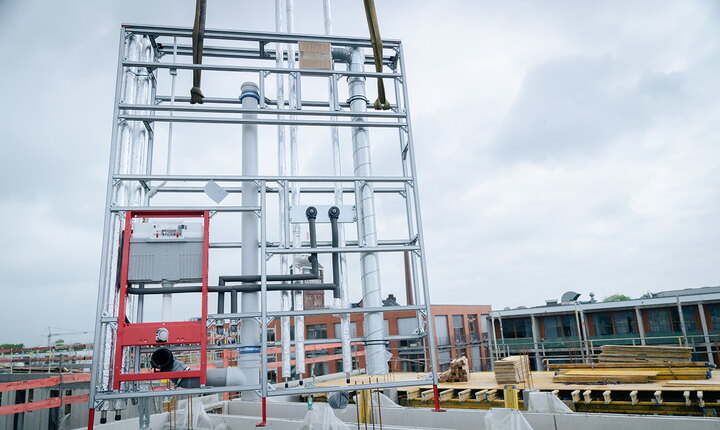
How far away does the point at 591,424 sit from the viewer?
293 inches

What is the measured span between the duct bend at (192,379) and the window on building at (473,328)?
35767 millimetres

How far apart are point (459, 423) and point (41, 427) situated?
1514 cm

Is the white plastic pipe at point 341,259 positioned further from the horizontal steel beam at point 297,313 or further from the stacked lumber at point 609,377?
the stacked lumber at point 609,377

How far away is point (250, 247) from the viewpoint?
6.69 metres

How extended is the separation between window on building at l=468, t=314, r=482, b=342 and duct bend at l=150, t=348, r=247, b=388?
117 feet

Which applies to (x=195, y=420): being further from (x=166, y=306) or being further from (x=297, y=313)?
(x=297, y=313)

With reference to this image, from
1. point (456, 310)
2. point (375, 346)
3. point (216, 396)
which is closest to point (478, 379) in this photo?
point (216, 396)

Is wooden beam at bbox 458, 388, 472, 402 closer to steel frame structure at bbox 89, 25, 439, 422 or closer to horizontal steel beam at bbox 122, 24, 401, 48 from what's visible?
steel frame structure at bbox 89, 25, 439, 422

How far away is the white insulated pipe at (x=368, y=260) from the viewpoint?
271 inches

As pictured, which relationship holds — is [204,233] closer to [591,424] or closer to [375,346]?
[375,346]

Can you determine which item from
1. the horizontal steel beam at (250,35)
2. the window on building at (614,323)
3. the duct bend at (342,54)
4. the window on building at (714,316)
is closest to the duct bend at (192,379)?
the horizontal steel beam at (250,35)

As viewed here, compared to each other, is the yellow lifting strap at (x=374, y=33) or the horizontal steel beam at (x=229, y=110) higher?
the yellow lifting strap at (x=374, y=33)

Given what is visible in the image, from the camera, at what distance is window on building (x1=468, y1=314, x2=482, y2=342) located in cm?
3916

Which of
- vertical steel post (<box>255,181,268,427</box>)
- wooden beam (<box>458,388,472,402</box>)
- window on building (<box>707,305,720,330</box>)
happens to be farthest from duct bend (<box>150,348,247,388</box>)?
window on building (<box>707,305,720,330</box>)
